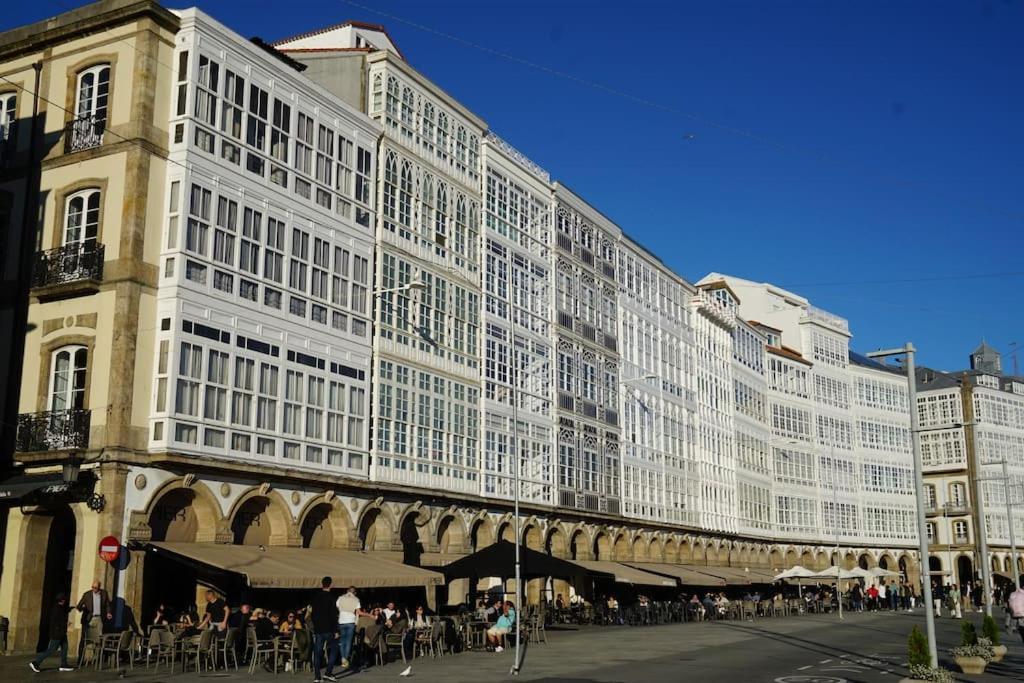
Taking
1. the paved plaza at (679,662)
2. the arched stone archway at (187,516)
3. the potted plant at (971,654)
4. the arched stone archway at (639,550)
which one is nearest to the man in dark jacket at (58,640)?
the paved plaza at (679,662)

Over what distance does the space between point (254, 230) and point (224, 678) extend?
45.6ft

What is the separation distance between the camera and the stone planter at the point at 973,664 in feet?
77.7

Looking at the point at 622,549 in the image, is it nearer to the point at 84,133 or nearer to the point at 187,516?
the point at 187,516

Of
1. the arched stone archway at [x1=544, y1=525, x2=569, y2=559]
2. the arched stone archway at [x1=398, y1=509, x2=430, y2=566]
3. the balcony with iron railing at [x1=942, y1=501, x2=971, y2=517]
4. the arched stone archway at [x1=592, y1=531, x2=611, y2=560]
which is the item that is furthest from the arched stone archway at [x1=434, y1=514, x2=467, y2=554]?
the balcony with iron railing at [x1=942, y1=501, x2=971, y2=517]

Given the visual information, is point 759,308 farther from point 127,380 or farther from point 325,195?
point 127,380

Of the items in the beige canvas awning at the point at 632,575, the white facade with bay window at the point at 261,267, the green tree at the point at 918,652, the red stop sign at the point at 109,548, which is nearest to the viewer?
the green tree at the point at 918,652

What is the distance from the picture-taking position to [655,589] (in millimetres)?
64000

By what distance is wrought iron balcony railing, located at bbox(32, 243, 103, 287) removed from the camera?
28.8 m

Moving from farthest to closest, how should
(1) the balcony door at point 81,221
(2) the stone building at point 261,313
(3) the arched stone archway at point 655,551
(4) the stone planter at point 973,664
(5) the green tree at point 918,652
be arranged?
1. (3) the arched stone archway at point 655,551
2. (1) the balcony door at point 81,221
3. (2) the stone building at point 261,313
4. (4) the stone planter at point 973,664
5. (5) the green tree at point 918,652

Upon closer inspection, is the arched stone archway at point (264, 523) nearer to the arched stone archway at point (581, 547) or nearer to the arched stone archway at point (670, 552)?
the arched stone archway at point (581, 547)

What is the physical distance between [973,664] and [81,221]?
24.4m

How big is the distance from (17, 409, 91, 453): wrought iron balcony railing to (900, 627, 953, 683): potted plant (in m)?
19.3

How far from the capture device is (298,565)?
2886 cm

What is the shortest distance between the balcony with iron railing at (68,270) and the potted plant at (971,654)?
2230cm
